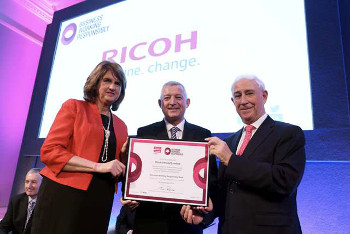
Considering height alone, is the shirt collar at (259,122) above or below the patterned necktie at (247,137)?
above

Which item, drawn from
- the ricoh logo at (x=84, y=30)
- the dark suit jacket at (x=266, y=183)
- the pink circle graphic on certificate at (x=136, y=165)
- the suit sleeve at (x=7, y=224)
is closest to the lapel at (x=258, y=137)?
the dark suit jacket at (x=266, y=183)

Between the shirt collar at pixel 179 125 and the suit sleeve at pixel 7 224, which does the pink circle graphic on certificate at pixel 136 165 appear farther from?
the suit sleeve at pixel 7 224

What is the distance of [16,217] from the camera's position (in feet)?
7.93

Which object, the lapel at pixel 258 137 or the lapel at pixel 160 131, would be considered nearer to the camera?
the lapel at pixel 258 137

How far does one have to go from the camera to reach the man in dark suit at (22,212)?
7.80 ft

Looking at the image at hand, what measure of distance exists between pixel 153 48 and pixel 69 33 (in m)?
1.53

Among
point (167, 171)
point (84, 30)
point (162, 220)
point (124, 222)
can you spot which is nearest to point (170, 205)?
point (162, 220)

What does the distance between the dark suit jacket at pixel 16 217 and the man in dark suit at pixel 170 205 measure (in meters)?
1.48

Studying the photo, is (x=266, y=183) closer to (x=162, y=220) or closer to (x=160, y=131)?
(x=162, y=220)

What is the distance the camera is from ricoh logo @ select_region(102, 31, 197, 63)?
270 cm

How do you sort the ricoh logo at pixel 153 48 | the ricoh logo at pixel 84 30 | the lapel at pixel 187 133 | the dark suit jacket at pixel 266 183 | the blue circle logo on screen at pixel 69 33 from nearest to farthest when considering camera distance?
the dark suit jacket at pixel 266 183
the lapel at pixel 187 133
the ricoh logo at pixel 153 48
the ricoh logo at pixel 84 30
the blue circle logo on screen at pixel 69 33

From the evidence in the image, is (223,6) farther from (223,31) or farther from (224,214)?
(224,214)

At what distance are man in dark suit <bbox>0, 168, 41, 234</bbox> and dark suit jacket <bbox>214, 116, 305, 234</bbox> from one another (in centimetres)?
194

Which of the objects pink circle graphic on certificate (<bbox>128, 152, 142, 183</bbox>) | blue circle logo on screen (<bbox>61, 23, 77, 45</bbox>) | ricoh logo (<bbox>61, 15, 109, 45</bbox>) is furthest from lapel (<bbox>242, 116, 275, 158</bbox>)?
blue circle logo on screen (<bbox>61, 23, 77, 45</bbox>)
